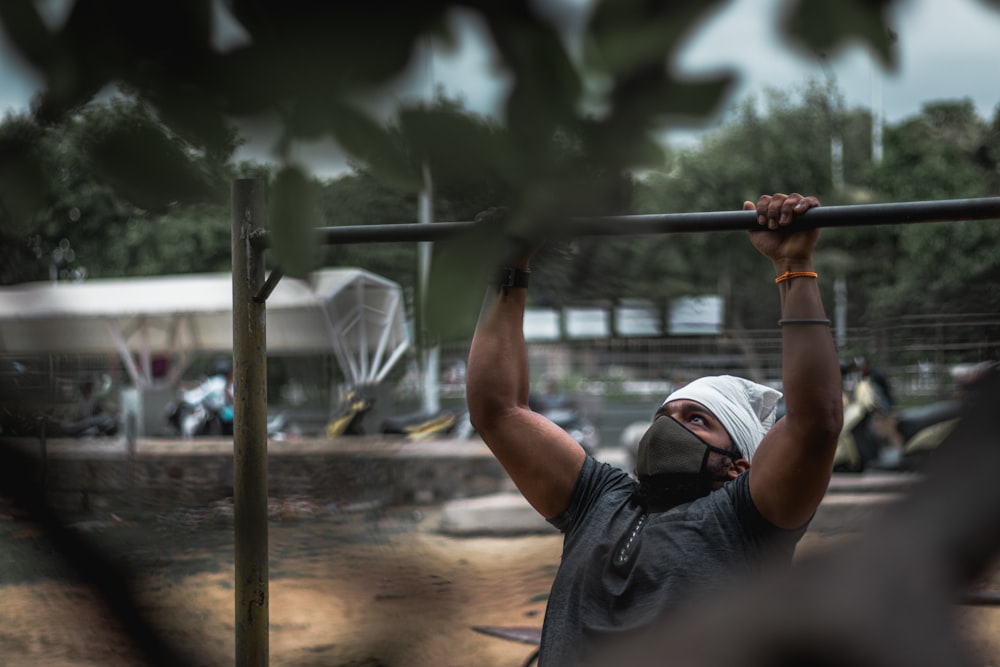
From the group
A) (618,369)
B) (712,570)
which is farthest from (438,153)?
(618,369)

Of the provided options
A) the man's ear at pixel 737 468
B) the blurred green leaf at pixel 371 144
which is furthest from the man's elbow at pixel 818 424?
the blurred green leaf at pixel 371 144

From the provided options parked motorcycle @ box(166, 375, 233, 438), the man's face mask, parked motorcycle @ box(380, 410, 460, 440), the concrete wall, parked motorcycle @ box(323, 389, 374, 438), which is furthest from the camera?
parked motorcycle @ box(166, 375, 233, 438)

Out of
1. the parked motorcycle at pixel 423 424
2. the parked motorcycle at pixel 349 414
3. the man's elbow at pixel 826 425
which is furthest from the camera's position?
the parked motorcycle at pixel 423 424

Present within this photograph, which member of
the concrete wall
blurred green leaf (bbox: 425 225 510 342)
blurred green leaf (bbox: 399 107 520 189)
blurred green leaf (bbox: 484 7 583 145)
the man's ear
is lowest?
the concrete wall

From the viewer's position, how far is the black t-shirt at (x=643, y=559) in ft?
5.55

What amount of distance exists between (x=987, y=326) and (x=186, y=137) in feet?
12.7

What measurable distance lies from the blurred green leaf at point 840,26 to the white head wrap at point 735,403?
141 cm

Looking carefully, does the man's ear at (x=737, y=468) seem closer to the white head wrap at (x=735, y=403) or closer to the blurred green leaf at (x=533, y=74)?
the white head wrap at (x=735, y=403)

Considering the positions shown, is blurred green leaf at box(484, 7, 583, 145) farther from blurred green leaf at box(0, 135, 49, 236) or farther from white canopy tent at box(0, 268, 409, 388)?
white canopy tent at box(0, 268, 409, 388)

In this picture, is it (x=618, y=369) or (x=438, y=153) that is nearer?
(x=438, y=153)

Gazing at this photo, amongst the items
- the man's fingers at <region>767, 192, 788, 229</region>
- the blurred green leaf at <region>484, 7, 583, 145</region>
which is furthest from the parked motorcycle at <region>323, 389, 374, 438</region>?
the blurred green leaf at <region>484, 7, 583, 145</region>

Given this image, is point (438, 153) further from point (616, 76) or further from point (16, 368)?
point (16, 368)

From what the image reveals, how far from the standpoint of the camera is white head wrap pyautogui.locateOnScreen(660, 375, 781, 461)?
200 centimetres

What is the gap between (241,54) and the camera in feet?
1.98
